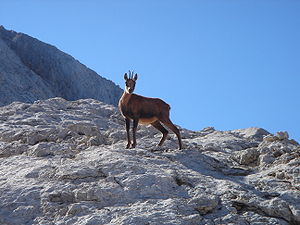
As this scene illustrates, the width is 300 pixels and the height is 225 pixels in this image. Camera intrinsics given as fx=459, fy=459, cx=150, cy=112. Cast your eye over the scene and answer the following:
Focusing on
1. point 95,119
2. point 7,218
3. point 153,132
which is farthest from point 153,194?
point 95,119

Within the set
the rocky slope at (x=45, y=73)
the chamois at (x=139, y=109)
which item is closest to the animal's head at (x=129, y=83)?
the chamois at (x=139, y=109)

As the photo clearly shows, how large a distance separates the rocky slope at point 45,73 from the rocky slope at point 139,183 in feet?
130

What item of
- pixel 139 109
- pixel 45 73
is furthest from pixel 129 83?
pixel 45 73

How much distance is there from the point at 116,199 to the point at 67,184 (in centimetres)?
124

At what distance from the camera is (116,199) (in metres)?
9.42

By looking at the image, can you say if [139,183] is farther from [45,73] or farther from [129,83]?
[45,73]

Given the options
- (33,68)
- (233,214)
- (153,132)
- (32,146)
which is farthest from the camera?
(33,68)

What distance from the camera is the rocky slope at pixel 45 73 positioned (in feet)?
176

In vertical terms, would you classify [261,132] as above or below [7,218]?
above

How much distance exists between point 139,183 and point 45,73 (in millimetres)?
52313

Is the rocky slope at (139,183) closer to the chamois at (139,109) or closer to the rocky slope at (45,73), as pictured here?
the chamois at (139,109)

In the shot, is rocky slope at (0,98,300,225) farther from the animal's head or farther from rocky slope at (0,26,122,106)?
rocky slope at (0,26,122,106)

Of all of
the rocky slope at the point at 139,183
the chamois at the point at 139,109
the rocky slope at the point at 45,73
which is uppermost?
the rocky slope at the point at 45,73

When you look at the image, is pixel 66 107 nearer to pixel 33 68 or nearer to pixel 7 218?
pixel 7 218
